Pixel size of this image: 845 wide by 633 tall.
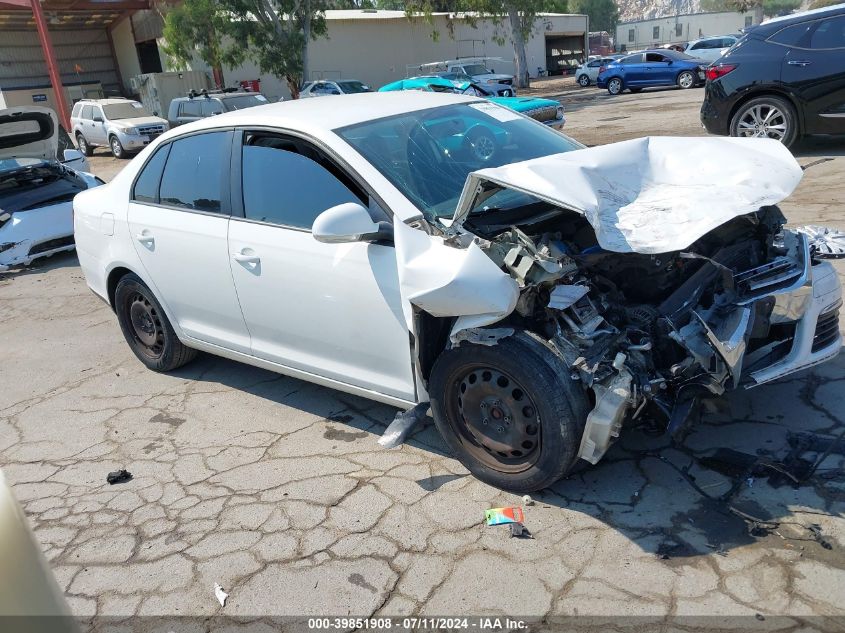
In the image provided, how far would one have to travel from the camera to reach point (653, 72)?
2853 centimetres

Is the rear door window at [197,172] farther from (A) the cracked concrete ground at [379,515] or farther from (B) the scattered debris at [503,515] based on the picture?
(B) the scattered debris at [503,515]

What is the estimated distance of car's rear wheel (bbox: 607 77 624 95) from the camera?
29667mm

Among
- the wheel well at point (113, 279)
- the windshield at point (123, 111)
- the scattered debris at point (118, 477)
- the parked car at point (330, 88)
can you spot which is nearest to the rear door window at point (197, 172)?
the wheel well at point (113, 279)

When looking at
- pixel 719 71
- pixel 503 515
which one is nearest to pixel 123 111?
pixel 719 71

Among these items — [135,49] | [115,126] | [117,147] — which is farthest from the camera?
[135,49]

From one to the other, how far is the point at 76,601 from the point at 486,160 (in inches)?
114

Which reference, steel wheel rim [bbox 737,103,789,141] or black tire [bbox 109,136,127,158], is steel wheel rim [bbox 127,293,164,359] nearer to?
steel wheel rim [bbox 737,103,789,141]

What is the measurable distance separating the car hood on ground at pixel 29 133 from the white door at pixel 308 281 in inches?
243

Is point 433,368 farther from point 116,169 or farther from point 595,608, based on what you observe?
point 116,169

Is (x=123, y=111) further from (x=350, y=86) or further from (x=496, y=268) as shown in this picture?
(x=496, y=268)

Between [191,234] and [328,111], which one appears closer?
[328,111]

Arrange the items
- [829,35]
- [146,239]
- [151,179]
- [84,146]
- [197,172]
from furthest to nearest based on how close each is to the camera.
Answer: [84,146] → [829,35] → [151,179] → [146,239] → [197,172]

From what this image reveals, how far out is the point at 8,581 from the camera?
158 centimetres

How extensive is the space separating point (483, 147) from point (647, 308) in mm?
→ 1403
